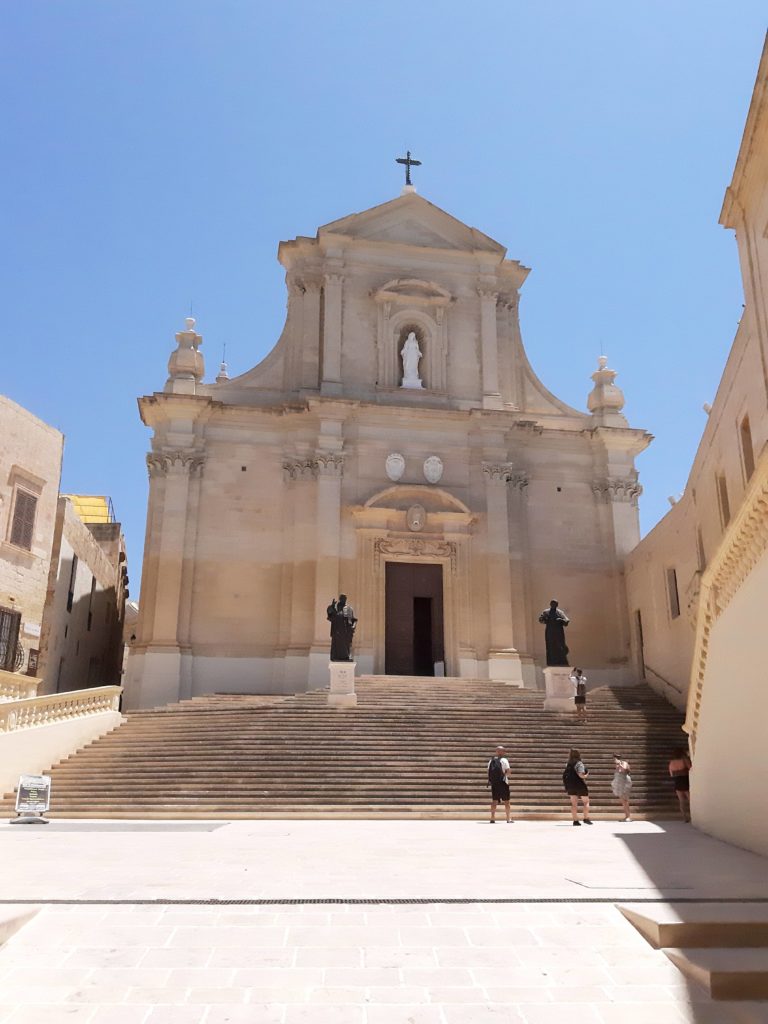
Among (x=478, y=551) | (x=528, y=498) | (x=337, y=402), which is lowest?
(x=478, y=551)

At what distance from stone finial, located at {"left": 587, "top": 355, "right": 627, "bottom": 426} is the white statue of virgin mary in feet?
19.3

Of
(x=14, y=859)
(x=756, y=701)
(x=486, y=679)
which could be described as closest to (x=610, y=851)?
(x=756, y=701)

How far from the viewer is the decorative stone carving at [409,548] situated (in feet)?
86.0

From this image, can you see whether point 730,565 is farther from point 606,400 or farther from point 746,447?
point 606,400

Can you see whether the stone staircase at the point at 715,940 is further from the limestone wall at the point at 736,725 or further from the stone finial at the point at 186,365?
the stone finial at the point at 186,365

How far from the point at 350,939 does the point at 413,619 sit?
2080 cm

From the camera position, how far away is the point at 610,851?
9.68 m

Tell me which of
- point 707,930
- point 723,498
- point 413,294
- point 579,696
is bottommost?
point 707,930

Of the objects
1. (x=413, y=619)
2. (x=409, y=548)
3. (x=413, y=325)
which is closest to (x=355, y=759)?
(x=413, y=619)

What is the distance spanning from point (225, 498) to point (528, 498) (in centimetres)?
956

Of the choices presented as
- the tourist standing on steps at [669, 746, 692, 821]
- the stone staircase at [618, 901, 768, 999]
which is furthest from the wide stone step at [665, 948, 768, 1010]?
the tourist standing on steps at [669, 746, 692, 821]

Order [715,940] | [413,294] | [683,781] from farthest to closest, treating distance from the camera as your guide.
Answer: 1. [413,294]
2. [683,781]
3. [715,940]

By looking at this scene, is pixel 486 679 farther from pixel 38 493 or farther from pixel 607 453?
pixel 38 493

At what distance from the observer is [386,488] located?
26.6 metres
